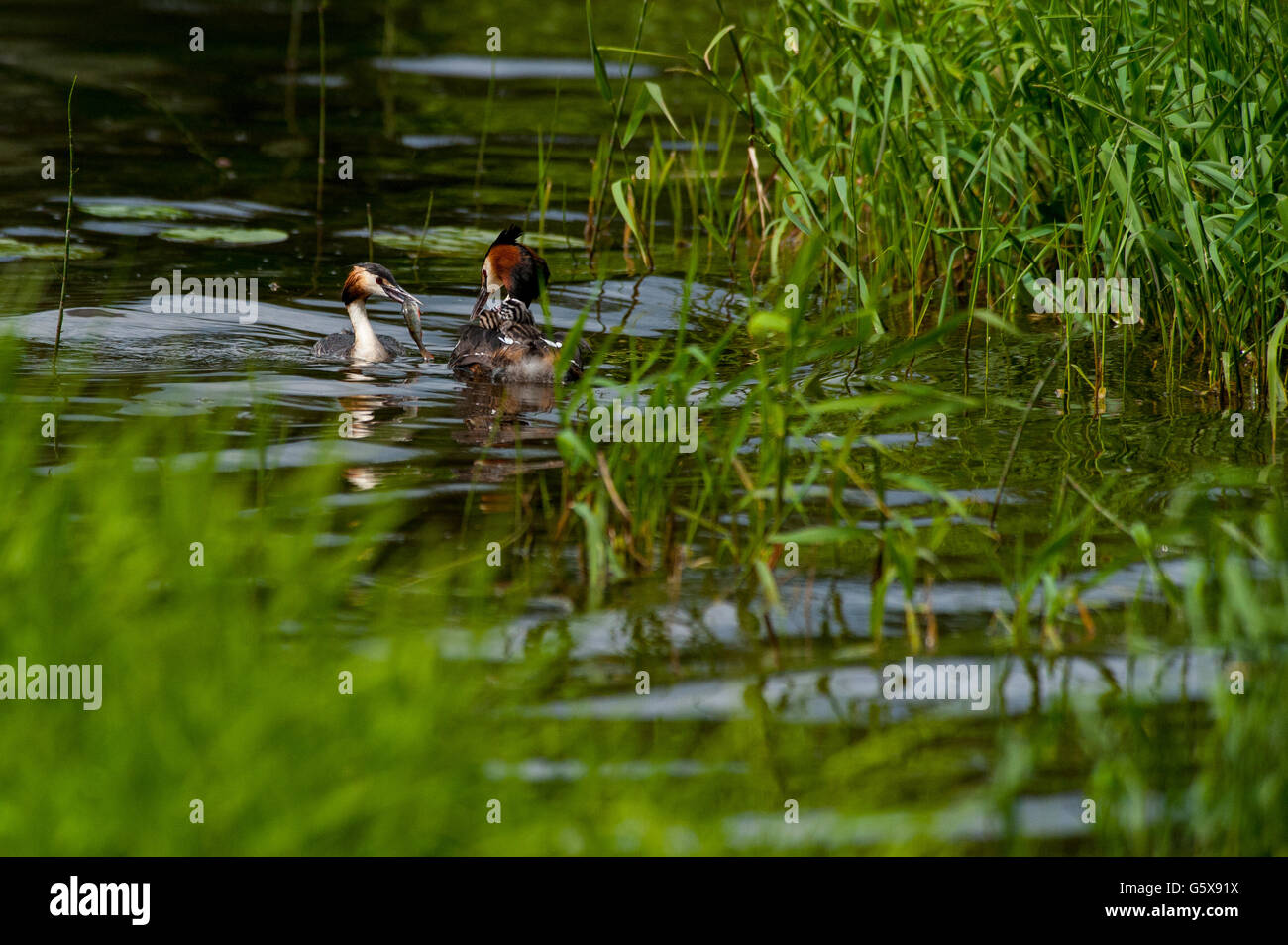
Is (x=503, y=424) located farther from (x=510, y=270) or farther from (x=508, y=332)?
(x=510, y=270)

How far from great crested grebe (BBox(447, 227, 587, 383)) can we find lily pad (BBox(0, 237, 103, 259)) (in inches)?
122

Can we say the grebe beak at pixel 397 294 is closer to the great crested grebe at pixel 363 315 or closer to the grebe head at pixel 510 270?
the great crested grebe at pixel 363 315

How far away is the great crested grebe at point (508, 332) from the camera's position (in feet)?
27.9

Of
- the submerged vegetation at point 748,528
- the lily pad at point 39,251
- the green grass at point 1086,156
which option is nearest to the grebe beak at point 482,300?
the submerged vegetation at point 748,528

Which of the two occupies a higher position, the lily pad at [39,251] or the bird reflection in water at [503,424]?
the lily pad at [39,251]

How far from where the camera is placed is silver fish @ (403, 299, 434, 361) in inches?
353

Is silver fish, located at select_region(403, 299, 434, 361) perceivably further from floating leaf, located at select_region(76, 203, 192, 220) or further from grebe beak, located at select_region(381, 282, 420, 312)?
floating leaf, located at select_region(76, 203, 192, 220)

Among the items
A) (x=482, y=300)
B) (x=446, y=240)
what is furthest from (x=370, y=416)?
(x=446, y=240)

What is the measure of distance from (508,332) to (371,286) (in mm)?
842

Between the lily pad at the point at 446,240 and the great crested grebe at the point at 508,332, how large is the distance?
7.16 feet

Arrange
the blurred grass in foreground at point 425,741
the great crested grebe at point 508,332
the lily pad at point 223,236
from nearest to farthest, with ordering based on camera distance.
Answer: the blurred grass in foreground at point 425,741 < the great crested grebe at point 508,332 < the lily pad at point 223,236

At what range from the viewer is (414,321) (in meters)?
9.03

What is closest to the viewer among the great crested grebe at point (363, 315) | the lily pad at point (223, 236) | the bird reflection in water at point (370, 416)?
the bird reflection in water at point (370, 416)
